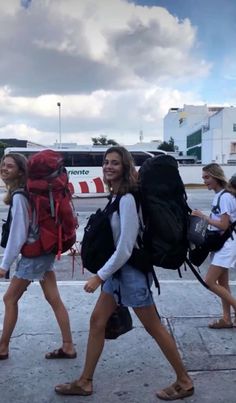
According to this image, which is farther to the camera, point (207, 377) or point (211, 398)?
point (207, 377)

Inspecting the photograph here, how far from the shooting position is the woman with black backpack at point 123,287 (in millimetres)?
2896

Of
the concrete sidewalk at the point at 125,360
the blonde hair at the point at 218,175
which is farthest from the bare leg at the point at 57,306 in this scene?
the blonde hair at the point at 218,175

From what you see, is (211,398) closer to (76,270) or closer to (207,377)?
(207,377)

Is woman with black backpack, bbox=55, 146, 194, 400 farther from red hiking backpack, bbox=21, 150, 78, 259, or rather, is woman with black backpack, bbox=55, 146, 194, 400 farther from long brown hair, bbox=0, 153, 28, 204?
long brown hair, bbox=0, 153, 28, 204

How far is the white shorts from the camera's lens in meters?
4.23

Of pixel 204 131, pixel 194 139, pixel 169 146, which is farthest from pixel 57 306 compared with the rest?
pixel 169 146

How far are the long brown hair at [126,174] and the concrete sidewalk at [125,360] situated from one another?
1.41 m

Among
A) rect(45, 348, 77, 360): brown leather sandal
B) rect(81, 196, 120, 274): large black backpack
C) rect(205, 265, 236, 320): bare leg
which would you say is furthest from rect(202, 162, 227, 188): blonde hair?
rect(45, 348, 77, 360): brown leather sandal

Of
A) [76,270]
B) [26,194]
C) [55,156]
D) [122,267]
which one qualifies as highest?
[55,156]

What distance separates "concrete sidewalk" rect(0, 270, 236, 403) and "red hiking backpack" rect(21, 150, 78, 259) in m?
0.90

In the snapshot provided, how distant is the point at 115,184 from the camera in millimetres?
3080

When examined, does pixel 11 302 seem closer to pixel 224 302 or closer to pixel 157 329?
pixel 157 329

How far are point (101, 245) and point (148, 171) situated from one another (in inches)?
21.7

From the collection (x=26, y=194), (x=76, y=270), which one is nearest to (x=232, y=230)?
(x=26, y=194)
